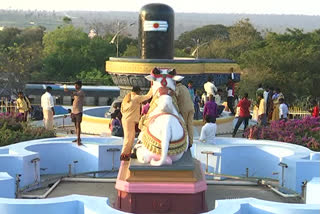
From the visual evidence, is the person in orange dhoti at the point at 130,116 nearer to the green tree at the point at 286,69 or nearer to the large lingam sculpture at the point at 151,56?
the large lingam sculpture at the point at 151,56

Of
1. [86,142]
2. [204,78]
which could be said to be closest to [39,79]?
[204,78]

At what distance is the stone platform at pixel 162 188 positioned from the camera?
924 centimetres

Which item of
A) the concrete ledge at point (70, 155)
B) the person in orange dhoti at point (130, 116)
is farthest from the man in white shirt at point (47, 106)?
the person in orange dhoti at point (130, 116)

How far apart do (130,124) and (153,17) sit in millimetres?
8960

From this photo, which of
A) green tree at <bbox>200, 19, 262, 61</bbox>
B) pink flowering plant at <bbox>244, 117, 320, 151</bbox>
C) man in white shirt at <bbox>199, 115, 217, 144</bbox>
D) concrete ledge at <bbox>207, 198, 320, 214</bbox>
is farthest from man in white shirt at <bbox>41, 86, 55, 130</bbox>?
green tree at <bbox>200, 19, 262, 61</bbox>

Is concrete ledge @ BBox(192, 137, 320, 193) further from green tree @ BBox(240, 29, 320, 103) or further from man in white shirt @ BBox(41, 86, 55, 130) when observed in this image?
green tree @ BBox(240, 29, 320, 103)

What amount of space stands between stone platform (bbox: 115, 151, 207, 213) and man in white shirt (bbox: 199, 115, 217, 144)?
3.49m

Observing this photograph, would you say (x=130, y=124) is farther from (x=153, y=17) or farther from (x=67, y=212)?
(x=153, y=17)

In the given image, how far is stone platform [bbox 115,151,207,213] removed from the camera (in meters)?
9.24

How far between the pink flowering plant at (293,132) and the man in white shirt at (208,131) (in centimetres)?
237

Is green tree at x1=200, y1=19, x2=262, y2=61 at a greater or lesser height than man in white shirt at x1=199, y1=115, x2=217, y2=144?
greater

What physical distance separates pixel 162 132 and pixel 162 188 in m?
0.84

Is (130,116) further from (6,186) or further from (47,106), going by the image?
(47,106)

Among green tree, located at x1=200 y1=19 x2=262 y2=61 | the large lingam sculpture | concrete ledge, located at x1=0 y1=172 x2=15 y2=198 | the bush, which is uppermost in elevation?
green tree, located at x1=200 y1=19 x2=262 y2=61
